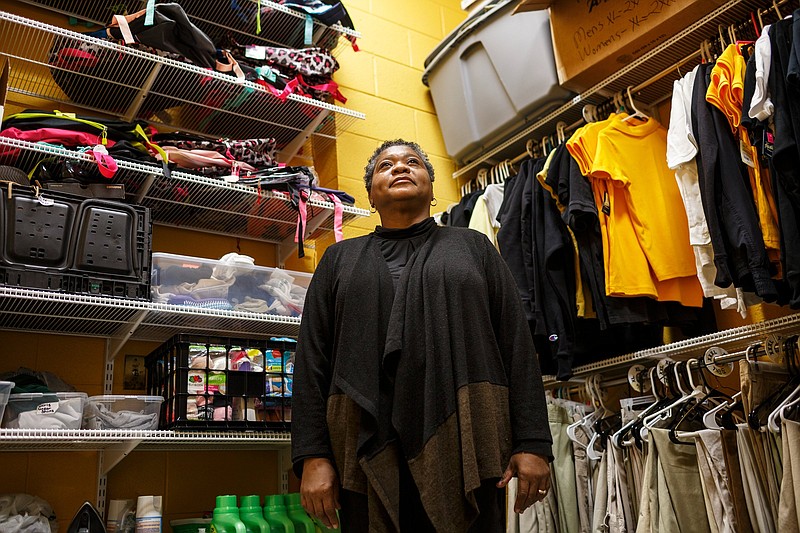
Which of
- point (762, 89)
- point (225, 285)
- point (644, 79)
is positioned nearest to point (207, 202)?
point (225, 285)

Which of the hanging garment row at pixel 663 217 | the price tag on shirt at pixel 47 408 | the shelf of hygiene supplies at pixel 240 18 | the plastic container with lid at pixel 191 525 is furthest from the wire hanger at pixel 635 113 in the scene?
the price tag on shirt at pixel 47 408

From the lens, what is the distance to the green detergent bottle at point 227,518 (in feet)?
7.28

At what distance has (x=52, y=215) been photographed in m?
2.22

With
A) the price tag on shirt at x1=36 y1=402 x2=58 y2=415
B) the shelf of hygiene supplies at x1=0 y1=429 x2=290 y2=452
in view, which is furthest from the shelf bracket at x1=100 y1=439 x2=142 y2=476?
the price tag on shirt at x1=36 y1=402 x2=58 y2=415

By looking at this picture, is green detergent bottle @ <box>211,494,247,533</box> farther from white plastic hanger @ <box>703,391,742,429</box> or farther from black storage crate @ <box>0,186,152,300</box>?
white plastic hanger @ <box>703,391,742,429</box>

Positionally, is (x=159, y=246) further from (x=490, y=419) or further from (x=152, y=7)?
(x=490, y=419)

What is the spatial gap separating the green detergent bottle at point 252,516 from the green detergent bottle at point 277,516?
1.0 inches

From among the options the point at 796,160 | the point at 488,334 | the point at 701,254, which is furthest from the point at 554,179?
the point at 488,334

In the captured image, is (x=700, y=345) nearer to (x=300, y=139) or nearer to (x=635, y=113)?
(x=635, y=113)

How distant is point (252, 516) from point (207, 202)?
45.6 inches

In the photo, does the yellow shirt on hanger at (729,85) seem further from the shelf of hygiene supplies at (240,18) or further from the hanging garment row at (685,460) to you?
the shelf of hygiene supplies at (240,18)

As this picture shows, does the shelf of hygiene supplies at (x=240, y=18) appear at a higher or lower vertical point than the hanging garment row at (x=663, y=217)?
higher

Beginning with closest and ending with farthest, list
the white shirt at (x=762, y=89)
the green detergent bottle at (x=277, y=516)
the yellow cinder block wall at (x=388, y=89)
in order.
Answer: the white shirt at (x=762, y=89) → the green detergent bottle at (x=277, y=516) → the yellow cinder block wall at (x=388, y=89)

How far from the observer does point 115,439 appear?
2146 mm
